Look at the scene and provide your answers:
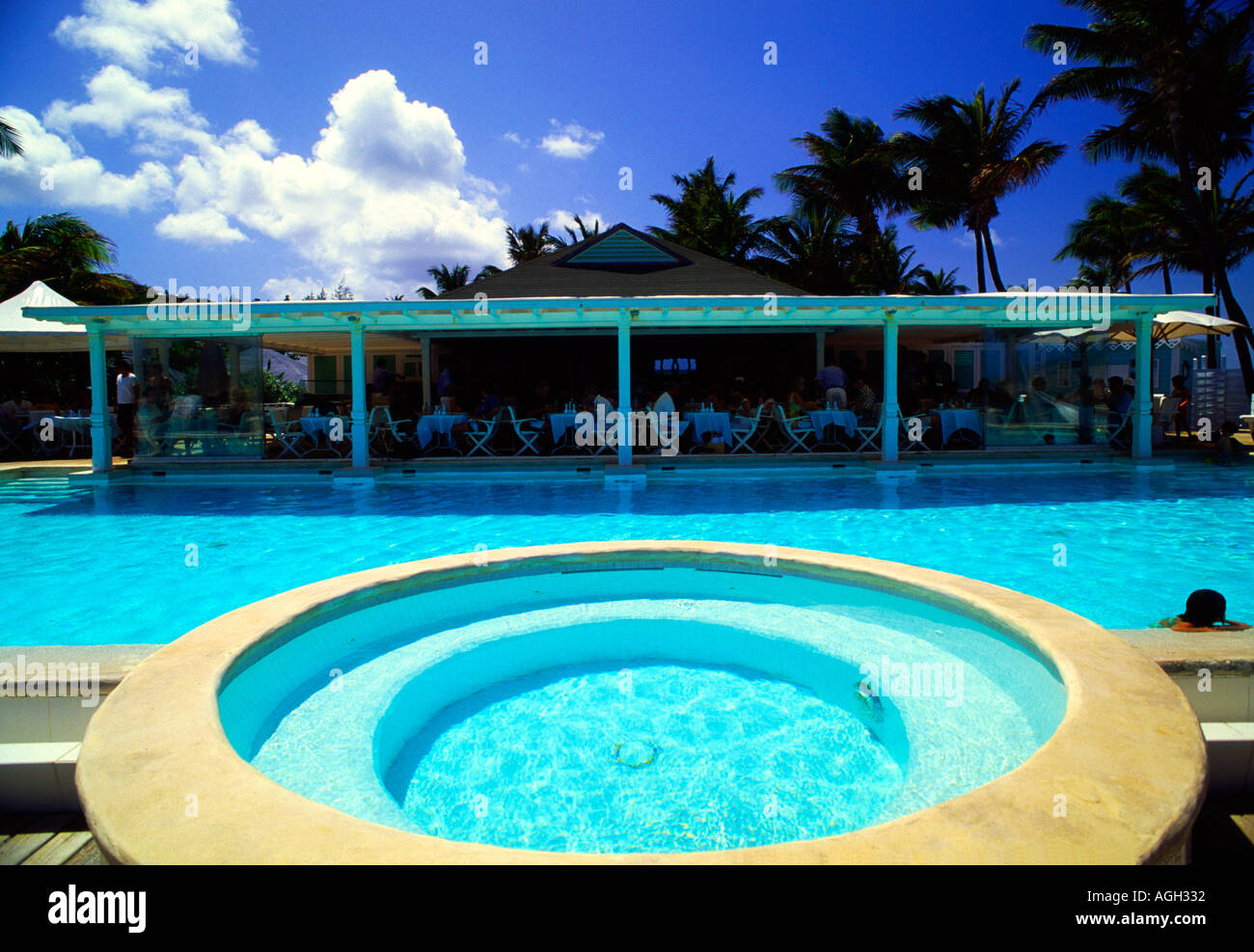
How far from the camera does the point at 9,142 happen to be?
17.2 m

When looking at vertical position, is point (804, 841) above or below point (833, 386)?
below

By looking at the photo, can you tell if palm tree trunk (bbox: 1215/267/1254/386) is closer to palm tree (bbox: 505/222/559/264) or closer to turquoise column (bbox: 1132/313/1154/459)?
turquoise column (bbox: 1132/313/1154/459)

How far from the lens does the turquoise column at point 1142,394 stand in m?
12.5

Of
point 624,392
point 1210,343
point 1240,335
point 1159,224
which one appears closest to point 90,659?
point 624,392

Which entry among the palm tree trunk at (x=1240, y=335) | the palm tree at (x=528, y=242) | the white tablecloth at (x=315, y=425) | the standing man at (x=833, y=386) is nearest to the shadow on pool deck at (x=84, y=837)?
the standing man at (x=833, y=386)

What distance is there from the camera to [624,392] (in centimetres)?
1212

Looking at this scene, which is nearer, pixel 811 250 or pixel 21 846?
pixel 21 846

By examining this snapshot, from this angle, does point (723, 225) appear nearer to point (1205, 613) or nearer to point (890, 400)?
point (890, 400)

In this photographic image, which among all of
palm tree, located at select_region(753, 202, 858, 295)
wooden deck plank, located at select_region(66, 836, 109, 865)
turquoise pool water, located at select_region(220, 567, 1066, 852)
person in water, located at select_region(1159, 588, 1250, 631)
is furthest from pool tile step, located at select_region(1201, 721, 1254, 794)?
palm tree, located at select_region(753, 202, 858, 295)

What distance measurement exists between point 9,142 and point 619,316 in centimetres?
1613

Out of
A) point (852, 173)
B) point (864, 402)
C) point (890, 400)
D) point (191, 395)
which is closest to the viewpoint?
point (890, 400)

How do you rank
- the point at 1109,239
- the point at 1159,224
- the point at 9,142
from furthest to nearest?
the point at 1109,239, the point at 1159,224, the point at 9,142

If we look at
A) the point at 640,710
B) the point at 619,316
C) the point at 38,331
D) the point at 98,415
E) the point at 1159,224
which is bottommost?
the point at 640,710
